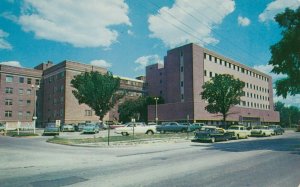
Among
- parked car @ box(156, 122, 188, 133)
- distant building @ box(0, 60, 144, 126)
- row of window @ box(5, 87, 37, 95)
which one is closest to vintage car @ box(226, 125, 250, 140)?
parked car @ box(156, 122, 188, 133)

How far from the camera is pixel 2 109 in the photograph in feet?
224

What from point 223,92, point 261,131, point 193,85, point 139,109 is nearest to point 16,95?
point 139,109

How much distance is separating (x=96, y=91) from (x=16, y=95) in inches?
1154

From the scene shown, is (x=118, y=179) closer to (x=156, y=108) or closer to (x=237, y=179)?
(x=237, y=179)

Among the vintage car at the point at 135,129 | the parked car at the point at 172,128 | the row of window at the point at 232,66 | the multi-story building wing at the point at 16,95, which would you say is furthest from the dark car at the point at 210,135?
the multi-story building wing at the point at 16,95

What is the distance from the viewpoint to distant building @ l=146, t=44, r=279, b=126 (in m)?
58.7

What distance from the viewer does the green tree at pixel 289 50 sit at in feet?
78.9

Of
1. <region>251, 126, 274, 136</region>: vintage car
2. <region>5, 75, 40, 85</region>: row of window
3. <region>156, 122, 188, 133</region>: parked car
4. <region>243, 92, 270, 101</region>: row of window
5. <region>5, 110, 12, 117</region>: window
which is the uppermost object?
<region>5, 75, 40, 85</region>: row of window

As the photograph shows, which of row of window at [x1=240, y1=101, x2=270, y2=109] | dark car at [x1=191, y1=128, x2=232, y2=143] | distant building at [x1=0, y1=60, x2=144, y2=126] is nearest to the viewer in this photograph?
dark car at [x1=191, y1=128, x2=232, y2=143]

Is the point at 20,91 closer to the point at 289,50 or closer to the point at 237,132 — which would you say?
the point at 237,132

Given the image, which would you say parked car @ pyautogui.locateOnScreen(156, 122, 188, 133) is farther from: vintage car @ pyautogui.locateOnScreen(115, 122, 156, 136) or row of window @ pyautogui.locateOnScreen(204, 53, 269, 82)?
row of window @ pyautogui.locateOnScreen(204, 53, 269, 82)

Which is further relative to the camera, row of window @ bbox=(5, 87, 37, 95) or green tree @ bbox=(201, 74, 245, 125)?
row of window @ bbox=(5, 87, 37, 95)

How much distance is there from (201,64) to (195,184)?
5747cm

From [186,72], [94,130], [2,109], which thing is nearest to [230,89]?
[186,72]
